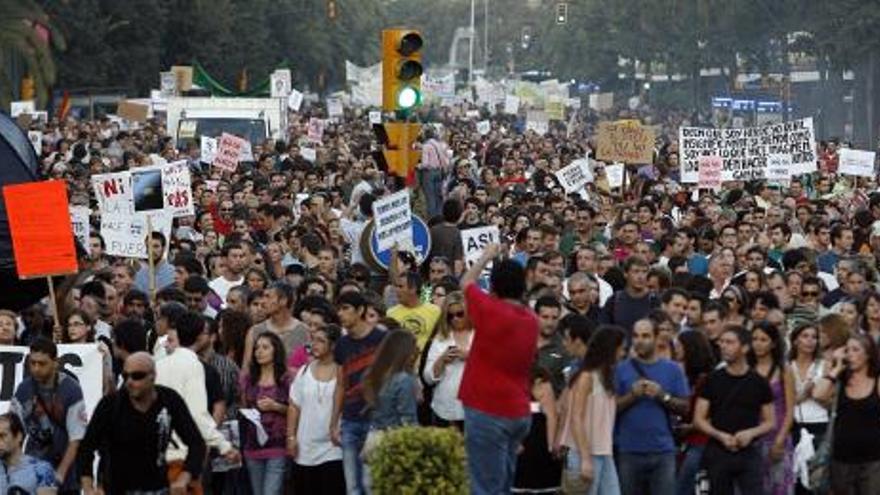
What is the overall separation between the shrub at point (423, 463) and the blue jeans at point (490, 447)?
0.33 metres

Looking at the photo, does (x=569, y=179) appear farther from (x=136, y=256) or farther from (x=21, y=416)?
(x=21, y=416)

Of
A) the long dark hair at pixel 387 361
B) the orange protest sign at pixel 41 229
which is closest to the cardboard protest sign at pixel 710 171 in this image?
the orange protest sign at pixel 41 229

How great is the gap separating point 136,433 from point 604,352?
2.59 meters

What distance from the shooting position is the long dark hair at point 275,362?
51.7 feet

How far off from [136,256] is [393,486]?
8944 millimetres

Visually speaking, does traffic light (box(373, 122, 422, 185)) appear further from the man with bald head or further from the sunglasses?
the sunglasses

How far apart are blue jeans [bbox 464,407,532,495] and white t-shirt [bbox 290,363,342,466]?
1.85 metres

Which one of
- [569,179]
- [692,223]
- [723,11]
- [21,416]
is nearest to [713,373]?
[21,416]

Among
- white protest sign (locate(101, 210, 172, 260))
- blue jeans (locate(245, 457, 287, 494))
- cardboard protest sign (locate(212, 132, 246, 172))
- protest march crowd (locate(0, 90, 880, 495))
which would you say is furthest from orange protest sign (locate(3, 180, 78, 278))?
cardboard protest sign (locate(212, 132, 246, 172))

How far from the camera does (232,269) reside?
20.1 metres

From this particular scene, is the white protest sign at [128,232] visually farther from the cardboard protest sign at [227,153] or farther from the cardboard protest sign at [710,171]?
the cardboard protest sign at [227,153]

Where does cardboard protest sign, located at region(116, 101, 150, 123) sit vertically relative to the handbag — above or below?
above

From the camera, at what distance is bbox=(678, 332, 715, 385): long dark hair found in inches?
622

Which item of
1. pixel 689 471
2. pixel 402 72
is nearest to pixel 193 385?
pixel 689 471
